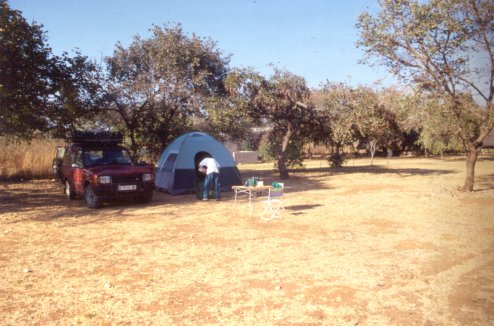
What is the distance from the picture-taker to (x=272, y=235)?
805cm

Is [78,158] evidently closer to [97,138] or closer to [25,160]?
[97,138]

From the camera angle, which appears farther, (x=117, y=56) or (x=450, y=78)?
(x=117, y=56)

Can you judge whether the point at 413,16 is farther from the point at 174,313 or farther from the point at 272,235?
the point at 174,313

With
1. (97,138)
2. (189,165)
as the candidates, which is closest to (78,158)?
(97,138)

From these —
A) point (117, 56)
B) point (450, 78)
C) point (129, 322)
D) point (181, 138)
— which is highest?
point (117, 56)

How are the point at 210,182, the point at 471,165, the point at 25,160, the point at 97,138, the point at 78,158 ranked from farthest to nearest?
the point at 25,160 → the point at 471,165 → the point at 97,138 → the point at 210,182 → the point at 78,158

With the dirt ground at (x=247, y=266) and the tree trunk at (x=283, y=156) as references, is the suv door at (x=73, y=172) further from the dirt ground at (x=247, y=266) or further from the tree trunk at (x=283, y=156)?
the tree trunk at (x=283, y=156)

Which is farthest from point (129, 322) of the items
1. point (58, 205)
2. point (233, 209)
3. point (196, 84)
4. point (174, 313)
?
point (196, 84)

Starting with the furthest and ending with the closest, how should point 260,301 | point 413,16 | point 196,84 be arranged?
point 196,84, point 413,16, point 260,301

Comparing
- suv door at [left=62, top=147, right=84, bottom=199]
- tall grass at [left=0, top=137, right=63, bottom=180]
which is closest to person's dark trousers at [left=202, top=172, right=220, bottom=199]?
suv door at [left=62, top=147, right=84, bottom=199]

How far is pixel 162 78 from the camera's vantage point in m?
17.1

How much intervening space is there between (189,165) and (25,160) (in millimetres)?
10994

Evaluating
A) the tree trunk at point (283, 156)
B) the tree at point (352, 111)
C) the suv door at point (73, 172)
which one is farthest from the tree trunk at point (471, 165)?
the suv door at point (73, 172)

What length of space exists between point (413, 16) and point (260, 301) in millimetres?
12074
